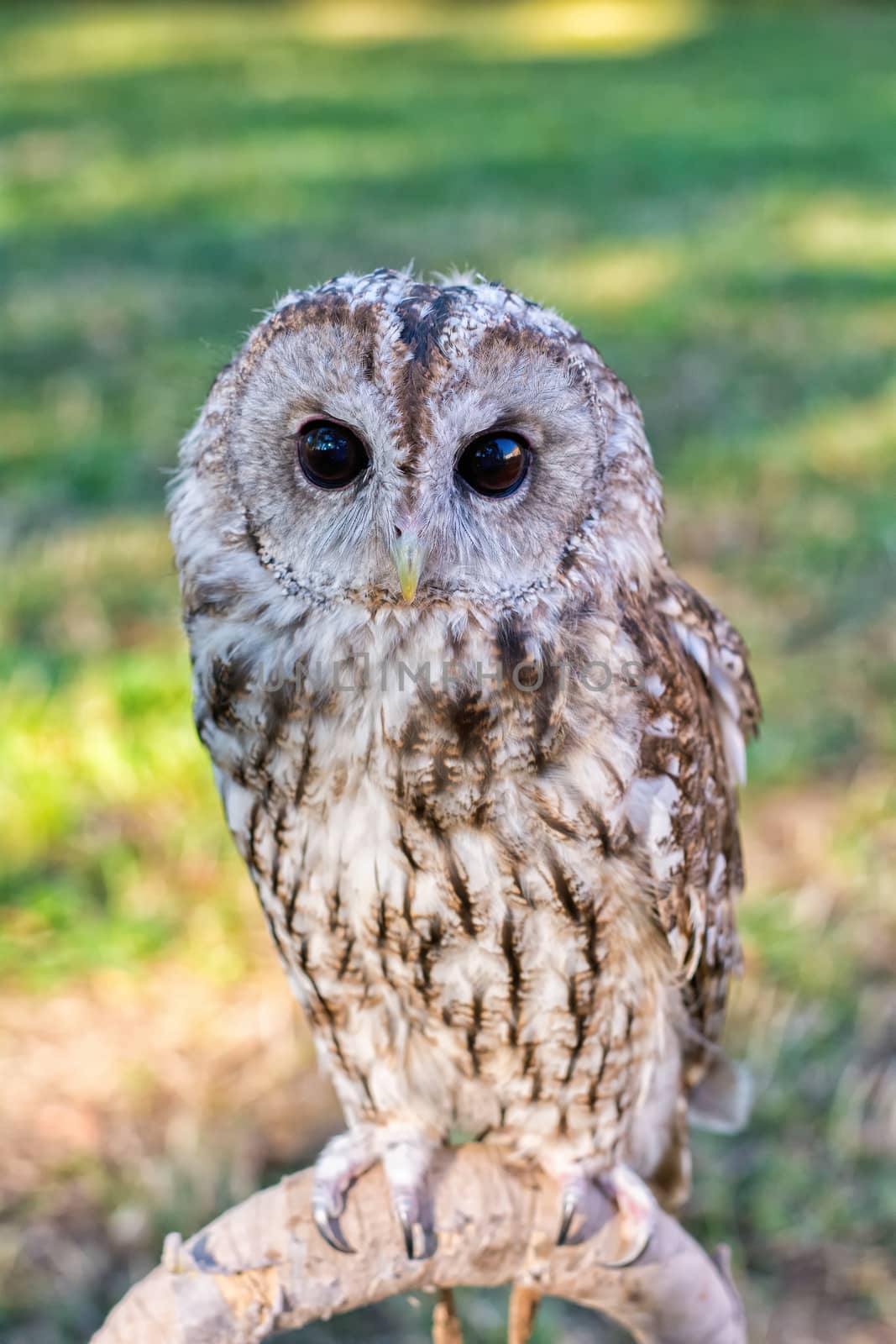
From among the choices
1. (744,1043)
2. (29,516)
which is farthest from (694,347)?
(744,1043)

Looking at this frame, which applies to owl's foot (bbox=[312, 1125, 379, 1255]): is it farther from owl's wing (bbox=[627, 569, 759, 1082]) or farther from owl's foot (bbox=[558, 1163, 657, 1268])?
owl's wing (bbox=[627, 569, 759, 1082])

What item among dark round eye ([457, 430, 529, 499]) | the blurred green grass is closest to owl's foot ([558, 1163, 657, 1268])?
the blurred green grass

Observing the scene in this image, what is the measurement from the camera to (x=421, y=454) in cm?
101

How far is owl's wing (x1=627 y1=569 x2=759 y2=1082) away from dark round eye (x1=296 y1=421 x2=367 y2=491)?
0.30 meters

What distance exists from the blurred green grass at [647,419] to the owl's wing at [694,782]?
0.51m

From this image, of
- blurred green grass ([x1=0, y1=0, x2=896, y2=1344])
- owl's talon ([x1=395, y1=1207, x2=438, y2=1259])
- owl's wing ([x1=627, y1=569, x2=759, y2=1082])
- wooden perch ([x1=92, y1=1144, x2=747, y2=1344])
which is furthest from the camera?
blurred green grass ([x1=0, y1=0, x2=896, y2=1344])

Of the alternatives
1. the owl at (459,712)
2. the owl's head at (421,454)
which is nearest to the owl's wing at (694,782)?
the owl at (459,712)

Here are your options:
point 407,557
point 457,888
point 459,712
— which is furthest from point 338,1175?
point 407,557

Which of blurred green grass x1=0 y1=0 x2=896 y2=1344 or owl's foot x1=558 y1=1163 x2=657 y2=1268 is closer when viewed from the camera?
owl's foot x1=558 y1=1163 x2=657 y2=1268

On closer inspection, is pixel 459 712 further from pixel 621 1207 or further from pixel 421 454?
pixel 621 1207

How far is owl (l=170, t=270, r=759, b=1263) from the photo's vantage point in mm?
1033

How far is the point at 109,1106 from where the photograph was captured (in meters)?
2.05

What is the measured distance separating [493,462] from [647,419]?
2.90 meters

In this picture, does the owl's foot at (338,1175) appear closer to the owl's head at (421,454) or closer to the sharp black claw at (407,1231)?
the sharp black claw at (407,1231)
